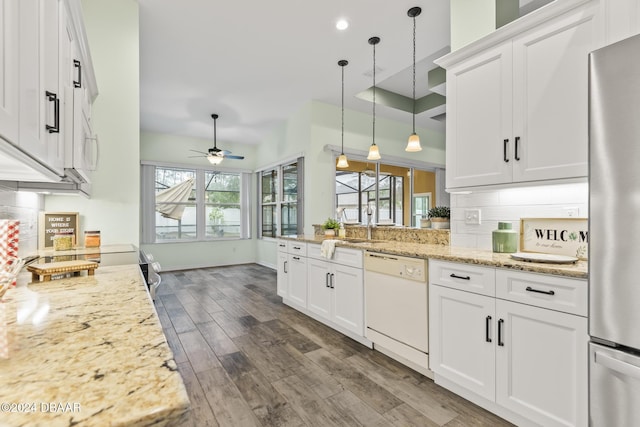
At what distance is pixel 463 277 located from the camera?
1864 mm

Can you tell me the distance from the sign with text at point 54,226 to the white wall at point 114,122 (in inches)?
2.7

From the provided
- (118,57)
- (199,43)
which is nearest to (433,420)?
(118,57)

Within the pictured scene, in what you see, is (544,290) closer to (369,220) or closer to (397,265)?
(397,265)

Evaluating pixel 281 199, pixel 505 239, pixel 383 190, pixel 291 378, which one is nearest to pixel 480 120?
pixel 505 239

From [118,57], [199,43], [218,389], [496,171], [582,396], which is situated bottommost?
[218,389]

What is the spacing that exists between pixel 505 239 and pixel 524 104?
878 mm

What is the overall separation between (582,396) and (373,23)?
11.1 ft

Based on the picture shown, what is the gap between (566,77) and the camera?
67.3 inches

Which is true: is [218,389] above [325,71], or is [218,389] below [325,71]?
below

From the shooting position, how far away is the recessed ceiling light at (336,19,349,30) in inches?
121

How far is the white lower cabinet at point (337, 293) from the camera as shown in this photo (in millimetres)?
2723

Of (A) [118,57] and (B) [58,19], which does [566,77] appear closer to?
(B) [58,19]

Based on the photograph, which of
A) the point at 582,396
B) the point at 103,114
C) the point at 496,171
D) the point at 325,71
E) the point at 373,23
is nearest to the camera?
the point at 582,396

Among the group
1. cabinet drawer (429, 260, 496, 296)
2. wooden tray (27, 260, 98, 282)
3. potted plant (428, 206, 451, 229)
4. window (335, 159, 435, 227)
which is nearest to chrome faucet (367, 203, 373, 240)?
potted plant (428, 206, 451, 229)
